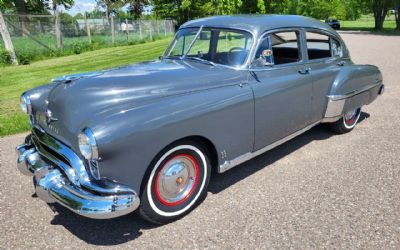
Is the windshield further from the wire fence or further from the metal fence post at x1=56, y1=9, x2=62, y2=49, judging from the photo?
the metal fence post at x1=56, y1=9, x2=62, y2=49

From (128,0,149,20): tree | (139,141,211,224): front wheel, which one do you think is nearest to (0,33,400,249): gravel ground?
(139,141,211,224): front wheel

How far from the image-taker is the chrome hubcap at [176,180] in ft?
9.77

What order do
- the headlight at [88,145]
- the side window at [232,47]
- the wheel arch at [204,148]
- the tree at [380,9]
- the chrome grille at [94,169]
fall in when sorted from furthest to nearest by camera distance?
the tree at [380,9] < the side window at [232,47] < the wheel arch at [204,148] < the chrome grille at [94,169] < the headlight at [88,145]

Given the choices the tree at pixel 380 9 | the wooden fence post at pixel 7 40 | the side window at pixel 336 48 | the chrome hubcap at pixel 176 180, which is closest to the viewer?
the chrome hubcap at pixel 176 180

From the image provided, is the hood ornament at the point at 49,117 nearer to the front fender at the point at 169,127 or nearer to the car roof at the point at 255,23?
the front fender at the point at 169,127

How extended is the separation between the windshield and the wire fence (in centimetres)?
1125

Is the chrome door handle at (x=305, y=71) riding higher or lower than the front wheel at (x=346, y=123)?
higher

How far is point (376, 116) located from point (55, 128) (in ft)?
17.0

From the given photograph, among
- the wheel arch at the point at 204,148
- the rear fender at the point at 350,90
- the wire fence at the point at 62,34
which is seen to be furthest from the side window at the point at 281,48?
the wire fence at the point at 62,34

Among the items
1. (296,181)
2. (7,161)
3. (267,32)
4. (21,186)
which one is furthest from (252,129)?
(7,161)

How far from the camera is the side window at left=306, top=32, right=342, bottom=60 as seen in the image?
470 centimetres

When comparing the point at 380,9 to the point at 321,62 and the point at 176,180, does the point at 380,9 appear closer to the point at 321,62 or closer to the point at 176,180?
the point at 321,62

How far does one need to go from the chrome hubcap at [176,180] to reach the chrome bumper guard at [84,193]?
1.36ft

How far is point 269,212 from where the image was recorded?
3.20 meters
